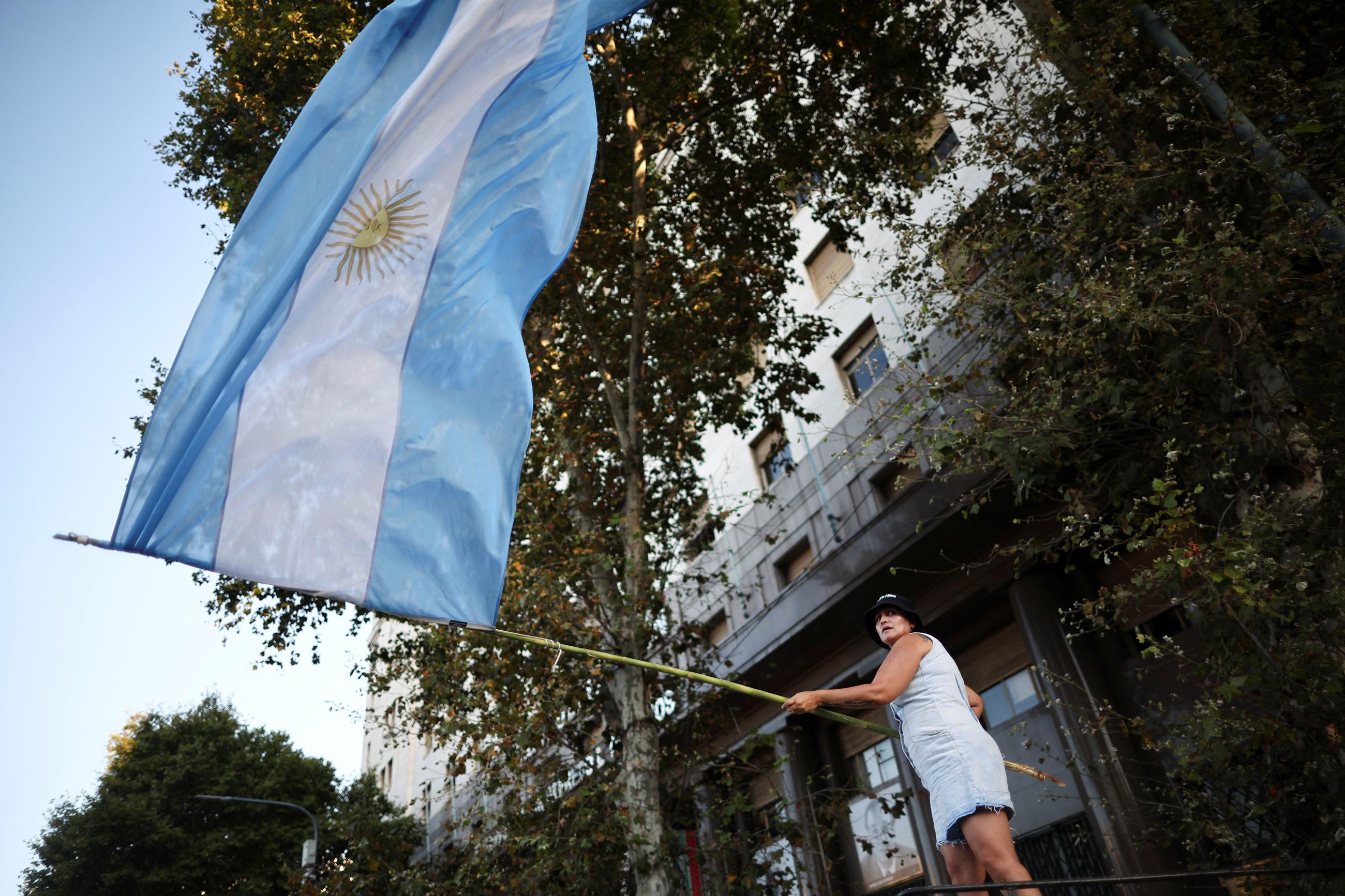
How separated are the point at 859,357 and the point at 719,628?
623 centimetres

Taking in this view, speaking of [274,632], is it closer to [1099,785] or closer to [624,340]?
[624,340]

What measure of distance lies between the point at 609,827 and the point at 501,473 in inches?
266

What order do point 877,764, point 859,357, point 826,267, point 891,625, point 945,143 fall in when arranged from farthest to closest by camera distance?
point 826,267
point 859,357
point 945,143
point 877,764
point 891,625

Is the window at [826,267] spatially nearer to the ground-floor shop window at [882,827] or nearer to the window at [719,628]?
the window at [719,628]

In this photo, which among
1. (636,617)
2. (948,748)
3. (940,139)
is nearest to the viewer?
(948,748)

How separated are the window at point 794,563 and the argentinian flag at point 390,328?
11.6 meters

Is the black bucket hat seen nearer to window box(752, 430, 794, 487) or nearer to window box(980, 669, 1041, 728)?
window box(980, 669, 1041, 728)

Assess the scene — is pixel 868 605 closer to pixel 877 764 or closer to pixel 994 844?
pixel 877 764

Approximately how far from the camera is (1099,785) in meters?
9.96

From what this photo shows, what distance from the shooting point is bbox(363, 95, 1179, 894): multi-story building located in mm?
10508

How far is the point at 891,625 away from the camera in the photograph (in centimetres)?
476

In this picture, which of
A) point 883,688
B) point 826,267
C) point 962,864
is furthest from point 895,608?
point 826,267

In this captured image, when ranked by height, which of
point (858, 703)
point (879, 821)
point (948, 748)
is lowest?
point (948, 748)

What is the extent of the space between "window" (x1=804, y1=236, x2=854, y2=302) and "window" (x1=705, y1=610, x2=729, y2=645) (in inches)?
245
